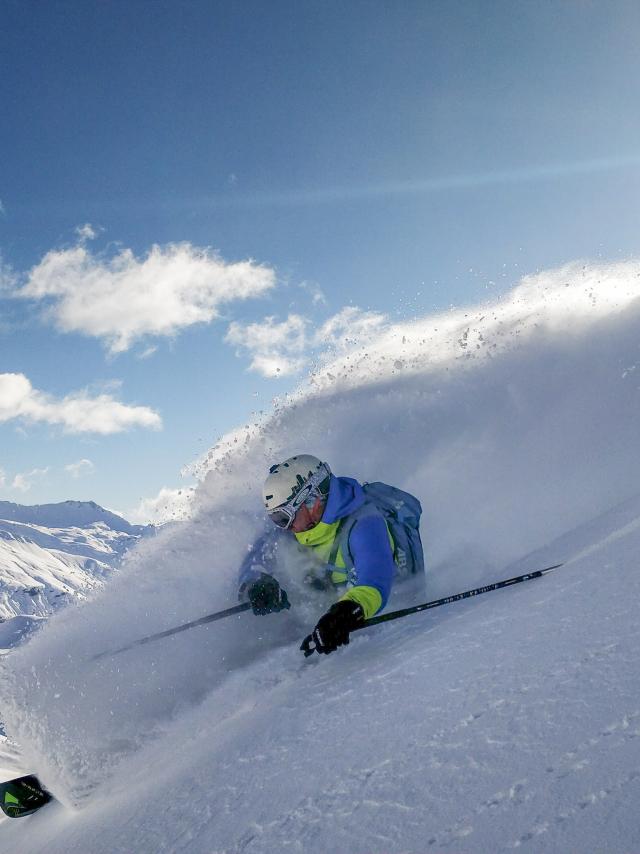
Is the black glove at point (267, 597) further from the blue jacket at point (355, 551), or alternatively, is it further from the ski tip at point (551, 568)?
the ski tip at point (551, 568)

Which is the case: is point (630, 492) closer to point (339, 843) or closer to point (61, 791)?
point (339, 843)

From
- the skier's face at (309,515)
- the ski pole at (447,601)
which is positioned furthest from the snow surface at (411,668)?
the skier's face at (309,515)

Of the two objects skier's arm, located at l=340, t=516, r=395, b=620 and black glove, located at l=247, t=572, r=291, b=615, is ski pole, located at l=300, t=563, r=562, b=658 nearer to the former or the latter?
skier's arm, located at l=340, t=516, r=395, b=620

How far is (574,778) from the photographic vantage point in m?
1.57

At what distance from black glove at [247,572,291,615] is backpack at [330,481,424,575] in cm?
79

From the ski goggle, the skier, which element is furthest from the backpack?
the ski goggle

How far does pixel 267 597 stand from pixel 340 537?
1.10 m

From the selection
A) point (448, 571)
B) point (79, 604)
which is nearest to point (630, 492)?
point (448, 571)

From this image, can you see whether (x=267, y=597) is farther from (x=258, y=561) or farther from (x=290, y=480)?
(x=290, y=480)

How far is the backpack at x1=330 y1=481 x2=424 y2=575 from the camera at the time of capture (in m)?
5.12

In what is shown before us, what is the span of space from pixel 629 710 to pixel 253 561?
4.90 metres

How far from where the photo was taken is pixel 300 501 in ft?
17.0

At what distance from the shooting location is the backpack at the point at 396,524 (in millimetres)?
5117

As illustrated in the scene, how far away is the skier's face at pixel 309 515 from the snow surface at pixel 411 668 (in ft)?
3.13
